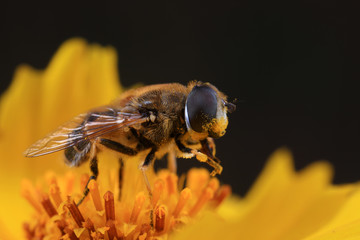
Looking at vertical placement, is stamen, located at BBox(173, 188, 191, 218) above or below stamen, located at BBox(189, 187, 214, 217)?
below

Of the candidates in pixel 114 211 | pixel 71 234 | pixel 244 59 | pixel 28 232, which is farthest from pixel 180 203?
pixel 244 59

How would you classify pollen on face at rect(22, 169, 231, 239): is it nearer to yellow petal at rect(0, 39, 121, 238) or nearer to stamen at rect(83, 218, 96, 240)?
stamen at rect(83, 218, 96, 240)

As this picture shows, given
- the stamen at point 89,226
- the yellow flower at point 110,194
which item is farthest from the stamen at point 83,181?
the stamen at point 89,226

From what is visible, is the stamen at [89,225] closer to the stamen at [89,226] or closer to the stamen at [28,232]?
the stamen at [89,226]

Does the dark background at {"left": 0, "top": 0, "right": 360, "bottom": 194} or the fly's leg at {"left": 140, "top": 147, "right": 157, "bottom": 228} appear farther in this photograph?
the dark background at {"left": 0, "top": 0, "right": 360, "bottom": 194}

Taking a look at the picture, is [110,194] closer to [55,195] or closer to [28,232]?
[55,195]

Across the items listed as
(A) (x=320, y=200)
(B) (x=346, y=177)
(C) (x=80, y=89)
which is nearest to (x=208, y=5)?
(B) (x=346, y=177)

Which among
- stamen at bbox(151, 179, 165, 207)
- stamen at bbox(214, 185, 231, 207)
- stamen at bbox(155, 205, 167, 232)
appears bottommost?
stamen at bbox(155, 205, 167, 232)

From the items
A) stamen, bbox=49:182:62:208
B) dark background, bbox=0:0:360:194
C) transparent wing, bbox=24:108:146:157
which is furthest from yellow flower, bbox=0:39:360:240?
dark background, bbox=0:0:360:194
